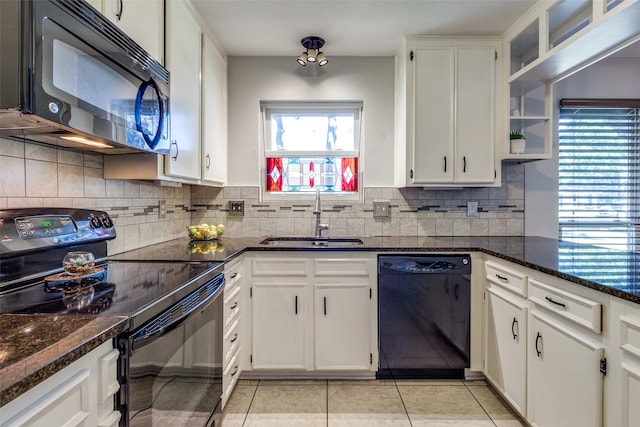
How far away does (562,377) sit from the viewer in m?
1.38

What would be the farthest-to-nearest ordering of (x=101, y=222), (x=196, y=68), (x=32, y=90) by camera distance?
(x=196, y=68) < (x=101, y=222) < (x=32, y=90)

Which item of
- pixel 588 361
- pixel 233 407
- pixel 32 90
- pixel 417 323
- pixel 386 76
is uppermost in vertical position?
pixel 386 76

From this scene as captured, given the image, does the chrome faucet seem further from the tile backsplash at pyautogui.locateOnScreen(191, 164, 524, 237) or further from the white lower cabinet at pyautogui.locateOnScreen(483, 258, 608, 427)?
the white lower cabinet at pyautogui.locateOnScreen(483, 258, 608, 427)

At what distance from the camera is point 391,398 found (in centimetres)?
202

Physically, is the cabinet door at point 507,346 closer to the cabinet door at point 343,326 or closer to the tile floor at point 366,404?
the tile floor at point 366,404

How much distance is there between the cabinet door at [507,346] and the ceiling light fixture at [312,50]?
6.34 ft

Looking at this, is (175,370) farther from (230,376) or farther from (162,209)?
(162,209)

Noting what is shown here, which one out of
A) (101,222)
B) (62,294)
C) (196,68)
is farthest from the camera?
(196,68)

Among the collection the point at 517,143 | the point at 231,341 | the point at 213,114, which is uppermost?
the point at 213,114

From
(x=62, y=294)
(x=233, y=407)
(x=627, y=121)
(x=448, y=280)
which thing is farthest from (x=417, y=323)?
(x=627, y=121)

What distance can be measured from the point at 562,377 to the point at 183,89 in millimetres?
2296

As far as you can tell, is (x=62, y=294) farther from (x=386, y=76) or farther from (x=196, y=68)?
(x=386, y=76)

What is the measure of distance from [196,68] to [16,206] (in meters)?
1.29

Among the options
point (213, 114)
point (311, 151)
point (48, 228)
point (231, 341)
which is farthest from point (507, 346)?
point (213, 114)
